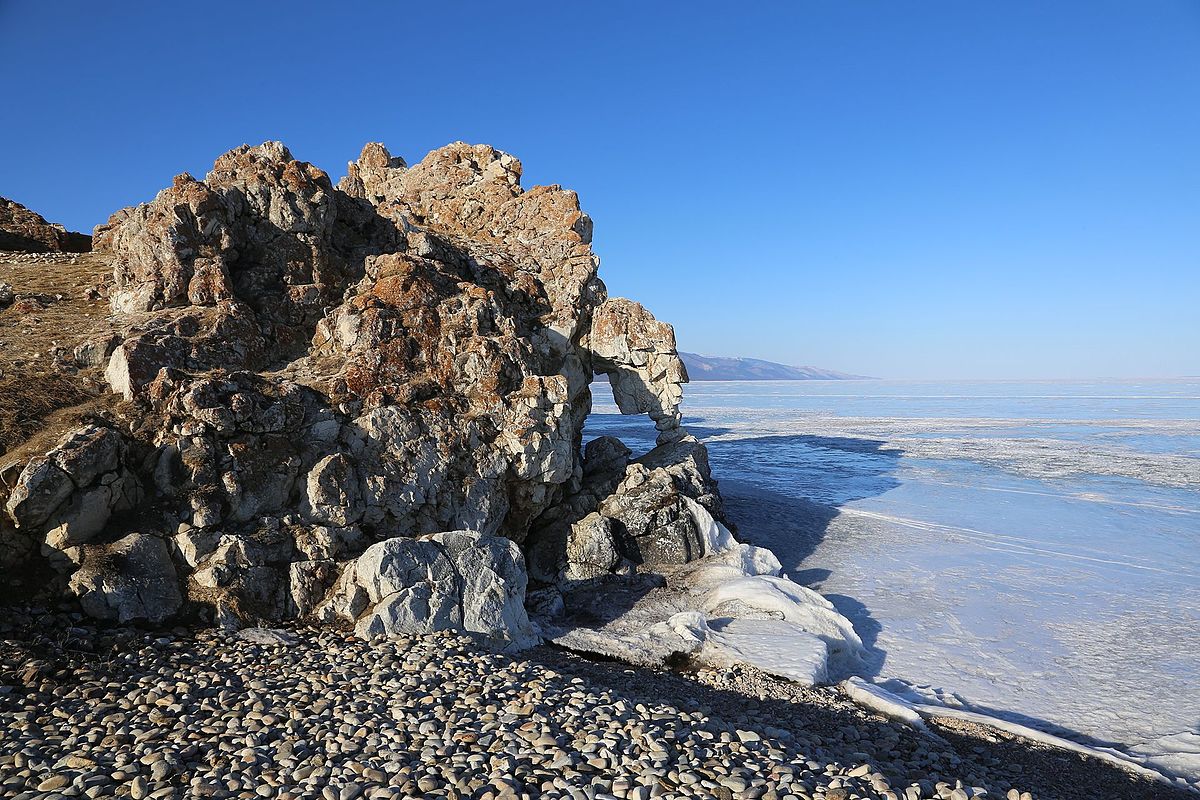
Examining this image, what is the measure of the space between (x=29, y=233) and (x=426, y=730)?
26.6 metres

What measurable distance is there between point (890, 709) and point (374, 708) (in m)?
8.96

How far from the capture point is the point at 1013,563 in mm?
21844

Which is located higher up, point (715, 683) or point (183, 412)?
point (183, 412)

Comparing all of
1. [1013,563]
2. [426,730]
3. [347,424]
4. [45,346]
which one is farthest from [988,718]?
[45,346]

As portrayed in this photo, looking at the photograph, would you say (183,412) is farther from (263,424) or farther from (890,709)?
(890,709)

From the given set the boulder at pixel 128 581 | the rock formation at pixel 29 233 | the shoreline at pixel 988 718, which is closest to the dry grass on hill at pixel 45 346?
the boulder at pixel 128 581

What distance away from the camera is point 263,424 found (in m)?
14.9

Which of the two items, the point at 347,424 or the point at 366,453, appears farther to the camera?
the point at 347,424

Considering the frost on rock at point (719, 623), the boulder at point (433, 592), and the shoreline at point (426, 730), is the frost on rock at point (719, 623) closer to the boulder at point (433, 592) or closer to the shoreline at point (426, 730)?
the shoreline at point (426, 730)

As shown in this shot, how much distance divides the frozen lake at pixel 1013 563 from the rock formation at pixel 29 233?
1070 inches

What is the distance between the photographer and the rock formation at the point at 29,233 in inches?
960

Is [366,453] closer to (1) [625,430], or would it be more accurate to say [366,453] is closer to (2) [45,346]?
(2) [45,346]

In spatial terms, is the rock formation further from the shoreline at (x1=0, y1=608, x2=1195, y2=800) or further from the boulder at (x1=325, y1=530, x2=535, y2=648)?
the boulder at (x1=325, y1=530, x2=535, y2=648)

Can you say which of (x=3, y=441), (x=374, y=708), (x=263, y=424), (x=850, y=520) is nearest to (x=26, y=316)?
(x=3, y=441)
